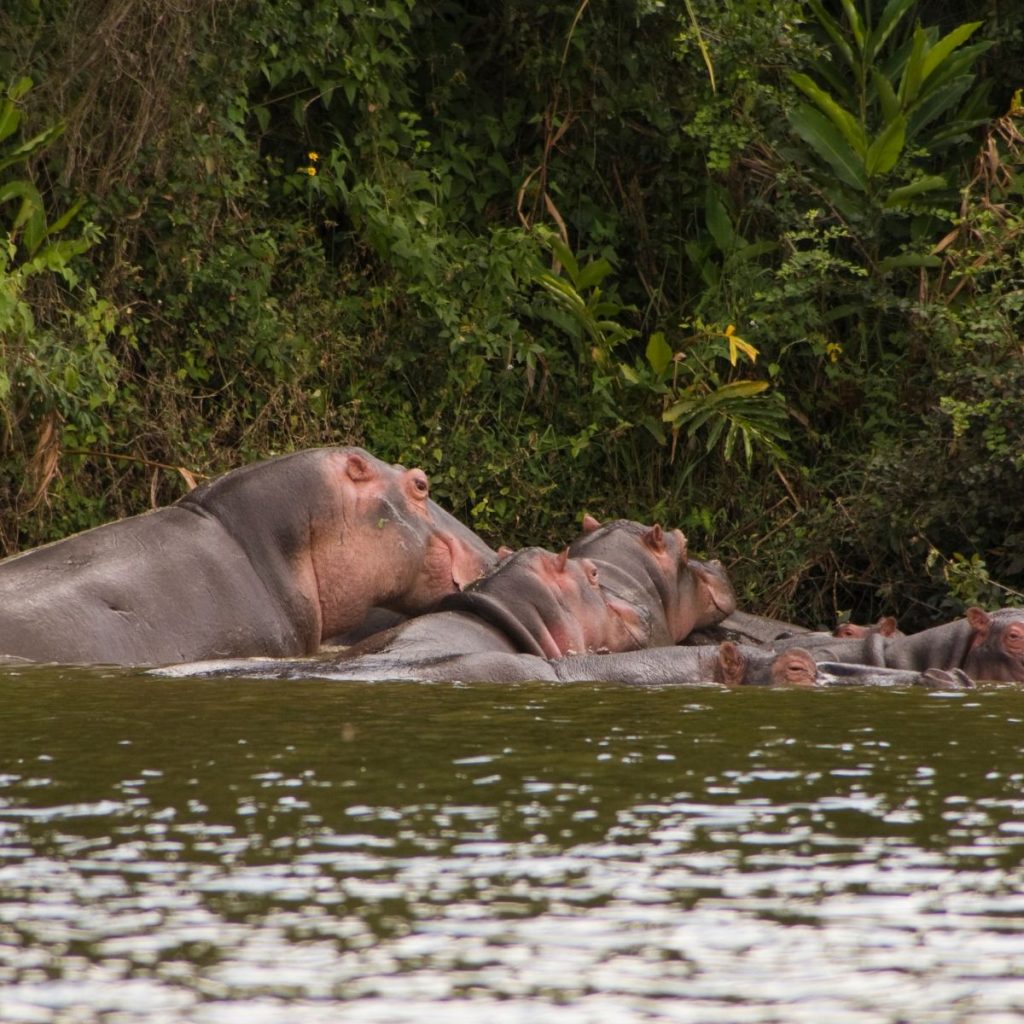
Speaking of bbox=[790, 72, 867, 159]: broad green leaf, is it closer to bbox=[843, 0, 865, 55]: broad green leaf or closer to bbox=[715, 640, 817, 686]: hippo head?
bbox=[843, 0, 865, 55]: broad green leaf

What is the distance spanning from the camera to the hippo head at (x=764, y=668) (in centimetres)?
598

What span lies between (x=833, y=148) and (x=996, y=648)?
408 centimetres

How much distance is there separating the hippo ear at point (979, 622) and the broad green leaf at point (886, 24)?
4.40 metres

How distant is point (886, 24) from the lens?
10.4 metres

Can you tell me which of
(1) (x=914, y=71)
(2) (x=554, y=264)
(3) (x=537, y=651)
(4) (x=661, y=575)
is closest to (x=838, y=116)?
(1) (x=914, y=71)

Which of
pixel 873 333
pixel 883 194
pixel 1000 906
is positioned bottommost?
pixel 1000 906

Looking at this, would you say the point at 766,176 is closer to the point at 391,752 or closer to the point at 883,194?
the point at 883,194

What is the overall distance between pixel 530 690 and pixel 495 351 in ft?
16.2

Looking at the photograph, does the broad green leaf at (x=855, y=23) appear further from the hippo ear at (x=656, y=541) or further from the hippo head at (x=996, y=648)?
the hippo head at (x=996, y=648)

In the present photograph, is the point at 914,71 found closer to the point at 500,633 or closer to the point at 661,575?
the point at 661,575

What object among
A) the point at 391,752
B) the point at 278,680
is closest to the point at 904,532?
the point at 278,680

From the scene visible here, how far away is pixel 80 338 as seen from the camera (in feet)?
30.4

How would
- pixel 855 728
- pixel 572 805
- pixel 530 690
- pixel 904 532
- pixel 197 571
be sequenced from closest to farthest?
pixel 572 805, pixel 855 728, pixel 530 690, pixel 197 571, pixel 904 532

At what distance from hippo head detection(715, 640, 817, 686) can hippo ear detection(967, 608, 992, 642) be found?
1.12 m
